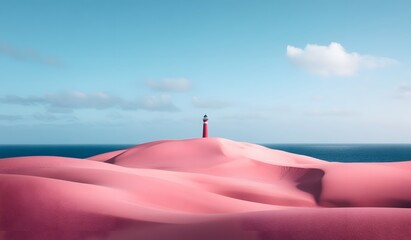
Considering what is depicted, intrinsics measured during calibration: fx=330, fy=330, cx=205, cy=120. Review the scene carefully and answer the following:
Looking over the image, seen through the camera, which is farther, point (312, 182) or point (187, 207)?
point (312, 182)

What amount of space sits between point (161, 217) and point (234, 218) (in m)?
1.17

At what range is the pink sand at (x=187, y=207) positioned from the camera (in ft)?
13.2

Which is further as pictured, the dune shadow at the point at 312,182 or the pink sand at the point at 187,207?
the dune shadow at the point at 312,182

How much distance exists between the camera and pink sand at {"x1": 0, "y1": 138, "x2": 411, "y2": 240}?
4.02m

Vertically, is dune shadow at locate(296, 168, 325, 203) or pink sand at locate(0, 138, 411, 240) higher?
pink sand at locate(0, 138, 411, 240)

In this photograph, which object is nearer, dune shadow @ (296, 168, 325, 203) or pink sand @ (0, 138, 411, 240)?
pink sand @ (0, 138, 411, 240)

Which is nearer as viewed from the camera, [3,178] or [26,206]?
[26,206]

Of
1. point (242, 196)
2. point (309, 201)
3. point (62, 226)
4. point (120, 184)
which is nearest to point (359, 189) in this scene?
point (309, 201)

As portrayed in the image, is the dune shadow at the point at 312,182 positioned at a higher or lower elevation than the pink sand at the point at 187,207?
lower

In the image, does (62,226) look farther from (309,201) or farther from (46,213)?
(309,201)

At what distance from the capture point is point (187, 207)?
267 inches

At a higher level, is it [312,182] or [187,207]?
[187,207]

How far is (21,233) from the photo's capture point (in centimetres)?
457

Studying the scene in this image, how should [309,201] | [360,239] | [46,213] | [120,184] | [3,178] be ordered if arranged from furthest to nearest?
1. [309,201]
2. [120,184]
3. [3,178]
4. [46,213]
5. [360,239]
